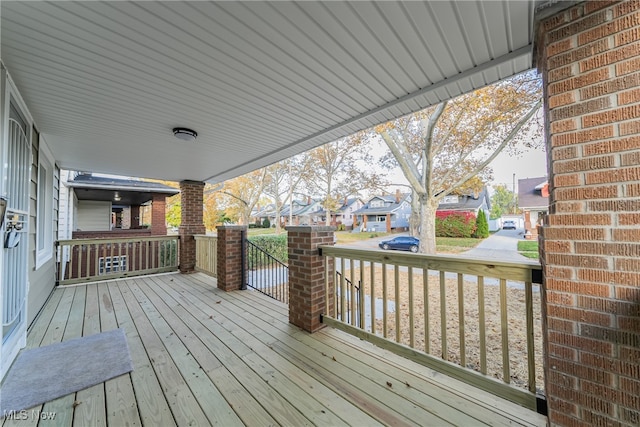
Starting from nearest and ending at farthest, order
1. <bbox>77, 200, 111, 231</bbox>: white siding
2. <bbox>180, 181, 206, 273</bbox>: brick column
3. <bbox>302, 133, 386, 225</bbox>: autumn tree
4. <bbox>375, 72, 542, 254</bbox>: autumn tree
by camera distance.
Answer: <bbox>180, 181, 206, 273</bbox>: brick column
<bbox>375, 72, 542, 254</bbox>: autumn tree
<bbox>77, 200, 111, 231</bbox>: white siding
<bbox>302, 133, 386, 225</bbox>: autumn tree

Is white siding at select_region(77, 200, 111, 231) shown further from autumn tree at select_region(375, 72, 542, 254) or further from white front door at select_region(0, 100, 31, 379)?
autumn tree at select_region(375, 72, 542, 254)

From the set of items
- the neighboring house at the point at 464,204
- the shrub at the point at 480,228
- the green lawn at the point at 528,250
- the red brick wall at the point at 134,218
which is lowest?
the green lawn at the point at 528,250

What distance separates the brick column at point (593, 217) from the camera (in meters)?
1.21

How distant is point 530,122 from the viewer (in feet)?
25.6

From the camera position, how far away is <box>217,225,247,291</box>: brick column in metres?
4.44

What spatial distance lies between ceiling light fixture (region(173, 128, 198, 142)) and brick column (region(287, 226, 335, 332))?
1788 millimetres

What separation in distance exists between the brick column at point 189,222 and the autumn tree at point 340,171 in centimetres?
761

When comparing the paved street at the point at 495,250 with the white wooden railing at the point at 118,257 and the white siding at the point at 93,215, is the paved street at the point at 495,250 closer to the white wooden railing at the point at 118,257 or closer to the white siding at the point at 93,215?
the white wooden railing at the point at 118,257

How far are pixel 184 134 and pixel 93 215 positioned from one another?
11147 mm

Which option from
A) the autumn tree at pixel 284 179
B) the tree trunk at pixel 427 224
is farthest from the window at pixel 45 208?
the autumn tree at pixel 284 179

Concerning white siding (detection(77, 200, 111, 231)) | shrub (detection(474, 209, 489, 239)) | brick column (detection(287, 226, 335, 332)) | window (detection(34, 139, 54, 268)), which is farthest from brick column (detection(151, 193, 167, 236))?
shrub (detection(474, 209, 489, 239))

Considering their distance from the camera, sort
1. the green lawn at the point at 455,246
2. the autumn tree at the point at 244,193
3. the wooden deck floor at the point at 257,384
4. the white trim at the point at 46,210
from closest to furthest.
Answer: the wooden deck floor at the point at 257,384, the white trim at the point at 46,210, the green lawn at the point at 455,246, the autumn tree at the point at 244,193

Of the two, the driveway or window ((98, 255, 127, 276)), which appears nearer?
window ((98, 255, 127, 276))

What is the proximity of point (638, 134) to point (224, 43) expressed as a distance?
7.67ft
